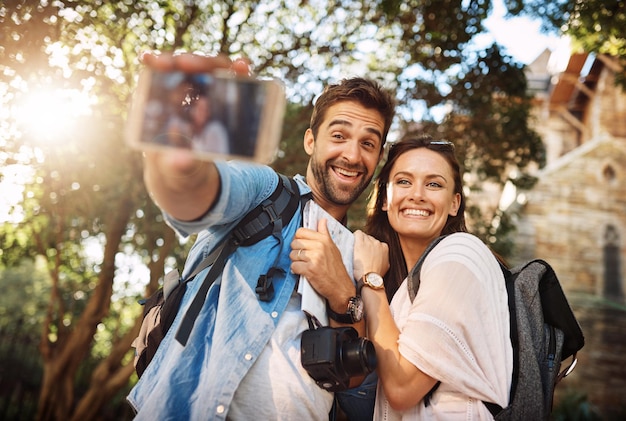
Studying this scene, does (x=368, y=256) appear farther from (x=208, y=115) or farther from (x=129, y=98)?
(x=129, y=98)

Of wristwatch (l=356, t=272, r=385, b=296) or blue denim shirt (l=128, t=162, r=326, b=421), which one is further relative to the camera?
wristwatch (l=356, t=272, r=385, b=296)

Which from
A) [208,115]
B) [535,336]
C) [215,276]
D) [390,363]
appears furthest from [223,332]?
[535,336]

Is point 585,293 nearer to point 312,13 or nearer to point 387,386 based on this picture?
point 312,13

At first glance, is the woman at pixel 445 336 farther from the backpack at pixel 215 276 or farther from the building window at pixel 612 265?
the building window at pixel 612 265

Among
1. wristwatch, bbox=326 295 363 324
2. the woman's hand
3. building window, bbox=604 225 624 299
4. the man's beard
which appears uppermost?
the man's beard

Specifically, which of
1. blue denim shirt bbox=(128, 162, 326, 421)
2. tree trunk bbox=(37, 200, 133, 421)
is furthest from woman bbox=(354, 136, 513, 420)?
tree trunk bbox=(37, 200, 133, 421)

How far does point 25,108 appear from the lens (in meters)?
4.34

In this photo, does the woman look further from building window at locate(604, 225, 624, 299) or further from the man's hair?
building window at locate(604, 225, 624, 299)

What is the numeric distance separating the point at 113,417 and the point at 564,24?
11457mm

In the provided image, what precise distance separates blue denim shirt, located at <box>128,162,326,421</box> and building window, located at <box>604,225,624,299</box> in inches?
620

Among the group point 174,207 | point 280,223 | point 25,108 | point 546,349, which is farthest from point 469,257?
point 25,108

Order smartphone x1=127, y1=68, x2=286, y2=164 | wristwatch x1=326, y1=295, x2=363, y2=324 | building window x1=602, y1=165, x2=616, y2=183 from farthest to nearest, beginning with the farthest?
building window x1=602, y1=165, x2=616, y2=183 < wristwatch x1=326, y1=295, x2=363, y2=324 < smartphone x1=127, y1=68, x2=286, y2=164

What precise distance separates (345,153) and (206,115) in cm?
166

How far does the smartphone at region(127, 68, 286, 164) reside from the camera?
42.2 inches
